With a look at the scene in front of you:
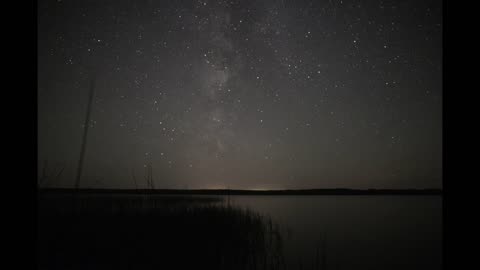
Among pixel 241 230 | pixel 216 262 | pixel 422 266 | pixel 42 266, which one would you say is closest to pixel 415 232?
pixel 422 266

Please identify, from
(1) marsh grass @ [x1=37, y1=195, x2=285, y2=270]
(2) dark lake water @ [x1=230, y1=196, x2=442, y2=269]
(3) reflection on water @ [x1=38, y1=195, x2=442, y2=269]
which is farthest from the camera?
(2) dark lake water @ [x1=230, y1=196, x2=442, y2=269]

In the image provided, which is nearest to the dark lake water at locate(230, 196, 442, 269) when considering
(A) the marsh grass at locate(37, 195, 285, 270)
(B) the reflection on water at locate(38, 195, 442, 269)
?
(B) the reflection on water at locate(38, 195, 442, 269)

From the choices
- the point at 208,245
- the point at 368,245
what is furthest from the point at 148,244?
the point at 368,245

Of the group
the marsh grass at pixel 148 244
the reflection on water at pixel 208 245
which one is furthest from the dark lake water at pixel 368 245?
the marsh grass at pixel 148 244

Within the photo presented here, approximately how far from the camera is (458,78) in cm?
221

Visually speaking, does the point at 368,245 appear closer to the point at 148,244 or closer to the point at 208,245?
the point at 208,245

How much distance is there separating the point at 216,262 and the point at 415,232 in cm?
1046

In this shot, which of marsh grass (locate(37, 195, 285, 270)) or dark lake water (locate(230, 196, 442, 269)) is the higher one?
marsh grass (locate(37, 195, 285, 270))

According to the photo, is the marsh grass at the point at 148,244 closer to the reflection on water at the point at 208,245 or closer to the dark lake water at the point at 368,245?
the reflection on water at the point at 208,245

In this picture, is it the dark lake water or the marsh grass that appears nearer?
the marsh grass

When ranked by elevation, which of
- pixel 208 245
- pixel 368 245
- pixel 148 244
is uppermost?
pixel 148 244

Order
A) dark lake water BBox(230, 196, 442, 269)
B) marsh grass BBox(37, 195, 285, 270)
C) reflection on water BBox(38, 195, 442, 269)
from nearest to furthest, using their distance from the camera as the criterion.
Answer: marsh grass BBox(37, 195, 285, 270) < reflection on water BBox(38, 195, 442, 269) < dark lake water BBox(230, 196, 442, 269)

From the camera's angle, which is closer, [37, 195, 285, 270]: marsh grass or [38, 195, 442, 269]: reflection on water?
[37, 195, 285, 270]: marsh grass

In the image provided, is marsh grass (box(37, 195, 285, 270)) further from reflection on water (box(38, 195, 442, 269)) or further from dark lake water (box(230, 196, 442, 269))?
dark lake water (box(230, 196, 442, 269))
